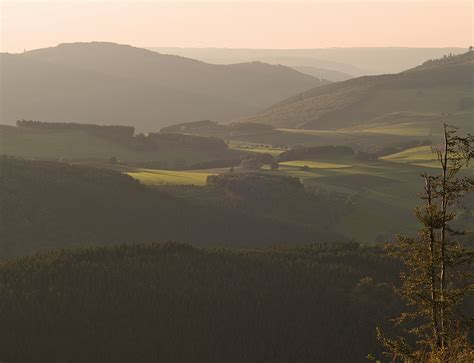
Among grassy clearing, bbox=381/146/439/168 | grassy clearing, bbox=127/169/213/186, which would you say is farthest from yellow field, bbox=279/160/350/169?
grassy clearing, bbox=127/169/213/186

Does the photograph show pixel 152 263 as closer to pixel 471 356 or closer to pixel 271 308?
pixel 271 308

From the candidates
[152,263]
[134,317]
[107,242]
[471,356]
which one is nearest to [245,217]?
[107,242]

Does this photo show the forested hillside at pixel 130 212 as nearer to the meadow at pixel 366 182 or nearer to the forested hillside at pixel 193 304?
the meadow at pixel 366 182

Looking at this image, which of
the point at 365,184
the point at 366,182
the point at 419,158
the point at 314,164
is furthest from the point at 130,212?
the point at 419,158

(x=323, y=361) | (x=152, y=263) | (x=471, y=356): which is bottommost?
(x=323, y=361)

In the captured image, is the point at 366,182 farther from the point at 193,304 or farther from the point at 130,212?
the point at 193,304

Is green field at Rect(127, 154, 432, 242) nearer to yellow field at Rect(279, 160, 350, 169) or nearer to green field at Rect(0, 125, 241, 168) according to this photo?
yellow field at Rect(279, 160, 350, 169)
